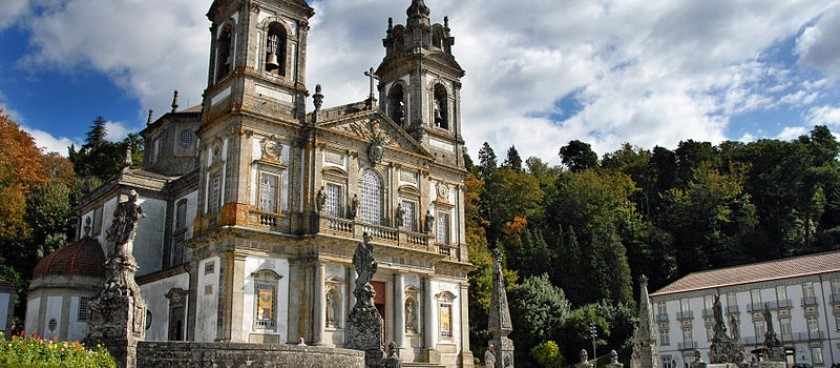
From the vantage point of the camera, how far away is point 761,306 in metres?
53.2

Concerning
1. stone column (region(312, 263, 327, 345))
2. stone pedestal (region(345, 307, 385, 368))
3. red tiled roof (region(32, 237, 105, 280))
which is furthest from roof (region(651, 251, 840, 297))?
stone pedestal (region(345, 307, 385, 368))

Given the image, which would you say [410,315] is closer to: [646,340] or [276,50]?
[646,340]

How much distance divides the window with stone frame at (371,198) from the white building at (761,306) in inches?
1006

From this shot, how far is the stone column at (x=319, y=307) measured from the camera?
28.9 m

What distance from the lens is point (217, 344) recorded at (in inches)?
572

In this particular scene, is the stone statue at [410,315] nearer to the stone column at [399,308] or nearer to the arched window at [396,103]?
the stone column at [399,308]

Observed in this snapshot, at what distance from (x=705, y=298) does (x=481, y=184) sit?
23.1m

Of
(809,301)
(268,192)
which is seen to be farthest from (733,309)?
(268,192)

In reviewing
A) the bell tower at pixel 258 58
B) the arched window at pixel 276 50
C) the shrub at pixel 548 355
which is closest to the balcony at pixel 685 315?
the shrub at pixel 548 355

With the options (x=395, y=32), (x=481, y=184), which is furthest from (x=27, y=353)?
(x=481, y=184)

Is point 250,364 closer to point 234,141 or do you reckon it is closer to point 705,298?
point 234,141

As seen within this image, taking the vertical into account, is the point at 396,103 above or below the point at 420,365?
above

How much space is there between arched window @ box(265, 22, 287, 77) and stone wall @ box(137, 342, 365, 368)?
60.4 feet

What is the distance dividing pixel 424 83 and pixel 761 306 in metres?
31.4
